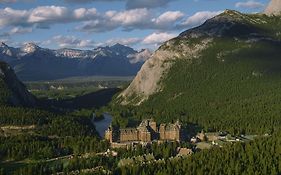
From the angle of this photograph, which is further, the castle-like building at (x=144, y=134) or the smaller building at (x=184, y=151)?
the castle-like building at (x=144, y=134)

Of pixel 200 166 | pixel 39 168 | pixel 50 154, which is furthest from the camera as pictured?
pixel 50 154

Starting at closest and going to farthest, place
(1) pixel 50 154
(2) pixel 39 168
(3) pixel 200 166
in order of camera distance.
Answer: (3) pixel 200 166, (2) pixel 39 168, (1) pixel 50 154

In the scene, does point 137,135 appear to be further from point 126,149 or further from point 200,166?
point 200,166

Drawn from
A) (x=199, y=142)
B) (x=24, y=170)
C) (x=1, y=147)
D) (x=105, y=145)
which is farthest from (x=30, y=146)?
(x=199, y=142)

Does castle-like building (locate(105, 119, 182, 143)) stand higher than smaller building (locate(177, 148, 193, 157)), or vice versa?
castle-like building (locate(105, 119, 182, 143))

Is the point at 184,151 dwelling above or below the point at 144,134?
below

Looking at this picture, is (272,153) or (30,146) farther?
(30,146)

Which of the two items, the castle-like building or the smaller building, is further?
the castle-like building

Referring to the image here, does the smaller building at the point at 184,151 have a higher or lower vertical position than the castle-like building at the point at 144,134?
lower

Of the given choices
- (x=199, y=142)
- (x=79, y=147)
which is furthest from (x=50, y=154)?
(x=199, y=142)

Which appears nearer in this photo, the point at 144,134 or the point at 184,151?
the point at 184,151
